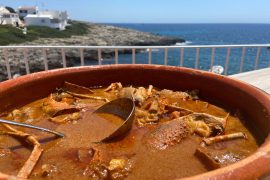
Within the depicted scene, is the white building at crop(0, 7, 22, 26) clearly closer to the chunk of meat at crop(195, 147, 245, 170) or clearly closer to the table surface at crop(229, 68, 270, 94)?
the table surface at crop(229, 68, 270, 94)

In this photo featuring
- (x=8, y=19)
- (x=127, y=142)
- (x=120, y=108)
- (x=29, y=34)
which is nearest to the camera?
(x=127, y=142)

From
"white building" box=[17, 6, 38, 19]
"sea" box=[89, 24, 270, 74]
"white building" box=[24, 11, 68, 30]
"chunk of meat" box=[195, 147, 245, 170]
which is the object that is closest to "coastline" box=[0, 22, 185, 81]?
"sea" box=[89, 24, 270, 74]

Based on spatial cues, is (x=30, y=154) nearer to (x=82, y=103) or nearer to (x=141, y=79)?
(x=82, y=103)

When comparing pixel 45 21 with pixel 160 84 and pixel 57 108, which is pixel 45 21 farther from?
pixel 57 108

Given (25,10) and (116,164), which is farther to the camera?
(25,10)

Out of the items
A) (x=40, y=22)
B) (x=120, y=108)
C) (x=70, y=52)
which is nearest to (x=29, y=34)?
(x=40, y=22)

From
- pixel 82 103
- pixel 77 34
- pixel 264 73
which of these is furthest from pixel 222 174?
pixel 77 34

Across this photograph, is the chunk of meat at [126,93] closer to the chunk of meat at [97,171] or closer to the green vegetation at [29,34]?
the chunk of meat at [97,171]
